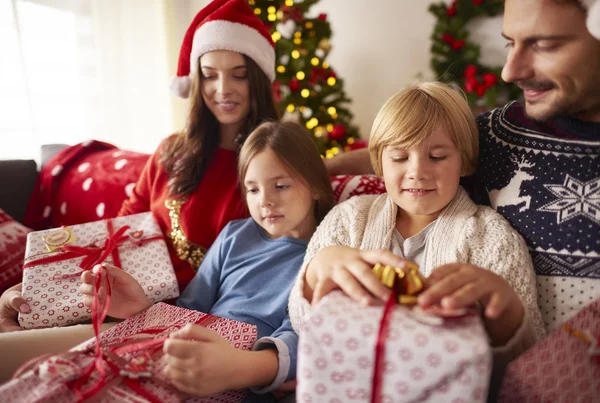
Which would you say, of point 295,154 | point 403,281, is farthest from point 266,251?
point 403,281

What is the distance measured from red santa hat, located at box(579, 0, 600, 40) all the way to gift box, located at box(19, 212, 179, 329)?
47.2 inches

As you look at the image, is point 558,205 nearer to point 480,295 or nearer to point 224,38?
point 480,295

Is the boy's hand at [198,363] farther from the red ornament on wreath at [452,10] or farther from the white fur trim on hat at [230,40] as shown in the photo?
the red ornament on wreath at [452,10]

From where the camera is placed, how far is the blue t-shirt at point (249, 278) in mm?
1228

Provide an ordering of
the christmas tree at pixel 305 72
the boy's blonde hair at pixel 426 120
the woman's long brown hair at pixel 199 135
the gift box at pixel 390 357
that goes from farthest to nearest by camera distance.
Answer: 1. the christmas tree at pixel 305 72
2. the woman's long brown hair at pixel 199 135
3. the boy's blonde hair at pixel 426 120
4. the gift box at pixel 390 357

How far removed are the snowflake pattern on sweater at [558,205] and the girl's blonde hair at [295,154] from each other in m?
0.51

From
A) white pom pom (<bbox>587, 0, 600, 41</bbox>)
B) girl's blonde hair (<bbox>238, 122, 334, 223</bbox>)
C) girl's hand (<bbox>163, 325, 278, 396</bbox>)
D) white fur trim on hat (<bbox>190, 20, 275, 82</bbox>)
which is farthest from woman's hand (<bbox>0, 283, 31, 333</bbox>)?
white pom pom (<bbox>587, 0, 600, 41</bbox>)

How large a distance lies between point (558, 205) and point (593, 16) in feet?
1.31

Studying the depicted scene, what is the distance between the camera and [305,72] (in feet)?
9.62

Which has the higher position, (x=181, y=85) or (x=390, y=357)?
(x=181, y=85)

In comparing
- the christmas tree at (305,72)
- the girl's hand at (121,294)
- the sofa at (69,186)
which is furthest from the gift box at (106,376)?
the christmas tree at (305,72)

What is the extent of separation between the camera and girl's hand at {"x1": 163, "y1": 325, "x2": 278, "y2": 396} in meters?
0.85

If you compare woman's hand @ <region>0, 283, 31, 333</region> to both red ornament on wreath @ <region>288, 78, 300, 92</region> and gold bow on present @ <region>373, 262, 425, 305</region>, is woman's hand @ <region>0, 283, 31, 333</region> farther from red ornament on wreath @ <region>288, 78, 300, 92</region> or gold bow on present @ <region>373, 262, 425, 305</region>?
red ornament on wreath @ <region>288, 78, 300, 92</region>

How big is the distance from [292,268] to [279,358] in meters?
0.32
